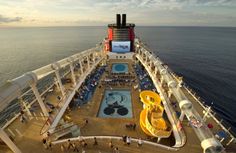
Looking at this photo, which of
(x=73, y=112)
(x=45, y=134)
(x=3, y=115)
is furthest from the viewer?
(x=3, y=115)

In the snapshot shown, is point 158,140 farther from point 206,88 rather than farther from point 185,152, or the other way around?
point 206,88

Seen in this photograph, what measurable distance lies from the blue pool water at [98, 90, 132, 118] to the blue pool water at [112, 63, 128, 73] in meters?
16.2

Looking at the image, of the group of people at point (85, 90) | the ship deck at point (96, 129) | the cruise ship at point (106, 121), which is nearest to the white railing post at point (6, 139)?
the cruise ship at point (106, 121)

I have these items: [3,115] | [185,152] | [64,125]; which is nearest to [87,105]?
[64,125]

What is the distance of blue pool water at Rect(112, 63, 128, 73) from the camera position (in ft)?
197

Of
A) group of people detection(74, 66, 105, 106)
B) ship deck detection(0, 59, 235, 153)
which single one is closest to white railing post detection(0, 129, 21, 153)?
ship deck detection(0, 59, 235, 153)

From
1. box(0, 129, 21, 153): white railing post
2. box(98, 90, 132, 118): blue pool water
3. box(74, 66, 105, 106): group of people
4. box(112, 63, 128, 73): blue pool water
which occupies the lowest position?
box(98, 90, 132, 118): blue pool water

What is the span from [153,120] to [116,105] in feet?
36.0

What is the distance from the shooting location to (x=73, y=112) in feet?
116

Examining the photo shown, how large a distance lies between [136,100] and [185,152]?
60.4 ft

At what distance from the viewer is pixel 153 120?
29094mm

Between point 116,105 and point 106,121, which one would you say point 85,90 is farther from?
point 106,121

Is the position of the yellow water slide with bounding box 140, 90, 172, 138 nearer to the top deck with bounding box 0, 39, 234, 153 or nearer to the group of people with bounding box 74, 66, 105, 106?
the top deck with bounding box 0, 39, 234, 153

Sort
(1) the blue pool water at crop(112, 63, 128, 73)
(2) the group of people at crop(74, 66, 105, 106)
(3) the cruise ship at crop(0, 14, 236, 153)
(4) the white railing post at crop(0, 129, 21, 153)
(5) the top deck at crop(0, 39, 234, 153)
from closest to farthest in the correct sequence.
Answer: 1. (4) the white railing post at crop(0, 129, 21, 153)
2. (3) the cruise ship at crop(0, 14, 236, 153)
3. (5) the top deck at crop(0, 39, 234, 153)
4. (2) the group of people at crop(74, 66, 105, 106)
5. (1) the blue pool water at crop(112, 63, 128, 73)
